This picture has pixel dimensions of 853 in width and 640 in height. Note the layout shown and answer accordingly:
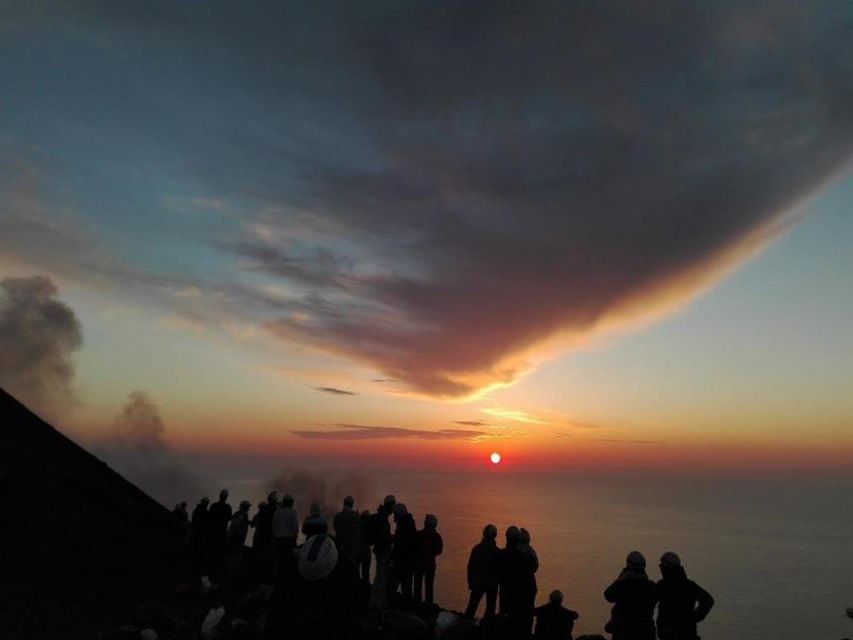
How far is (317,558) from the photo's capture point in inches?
147

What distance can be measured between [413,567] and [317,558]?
906cm

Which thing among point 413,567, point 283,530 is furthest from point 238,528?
point 413,567

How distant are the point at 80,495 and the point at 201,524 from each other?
292 inches

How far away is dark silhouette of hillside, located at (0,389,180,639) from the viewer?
39.1 ft

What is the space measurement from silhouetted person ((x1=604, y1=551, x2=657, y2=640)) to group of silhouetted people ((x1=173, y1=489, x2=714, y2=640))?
1 centimetres

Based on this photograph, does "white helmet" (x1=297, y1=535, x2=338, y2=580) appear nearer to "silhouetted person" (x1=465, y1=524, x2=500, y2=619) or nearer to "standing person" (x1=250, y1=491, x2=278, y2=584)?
"silhouetted person" (x1=465, y1=524, x2=500, y2=619)

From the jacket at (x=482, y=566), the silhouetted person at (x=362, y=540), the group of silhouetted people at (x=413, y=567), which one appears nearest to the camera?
the group of silhouetted people at (x=413, y=567)

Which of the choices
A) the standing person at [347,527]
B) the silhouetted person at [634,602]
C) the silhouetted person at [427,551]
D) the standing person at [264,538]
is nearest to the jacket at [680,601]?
the silhouetted person at [634,602]

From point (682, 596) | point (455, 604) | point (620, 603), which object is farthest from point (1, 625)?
point (455, 604)

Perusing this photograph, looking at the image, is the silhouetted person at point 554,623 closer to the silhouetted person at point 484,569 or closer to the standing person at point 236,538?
the silhouetted person at point 484,569

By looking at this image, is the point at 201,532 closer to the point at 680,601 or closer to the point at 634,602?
the point at 634,602

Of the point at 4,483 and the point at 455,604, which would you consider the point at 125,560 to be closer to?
the point at 4,483

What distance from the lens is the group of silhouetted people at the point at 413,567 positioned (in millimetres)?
5566

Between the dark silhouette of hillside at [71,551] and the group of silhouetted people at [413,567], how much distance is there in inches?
84.9
